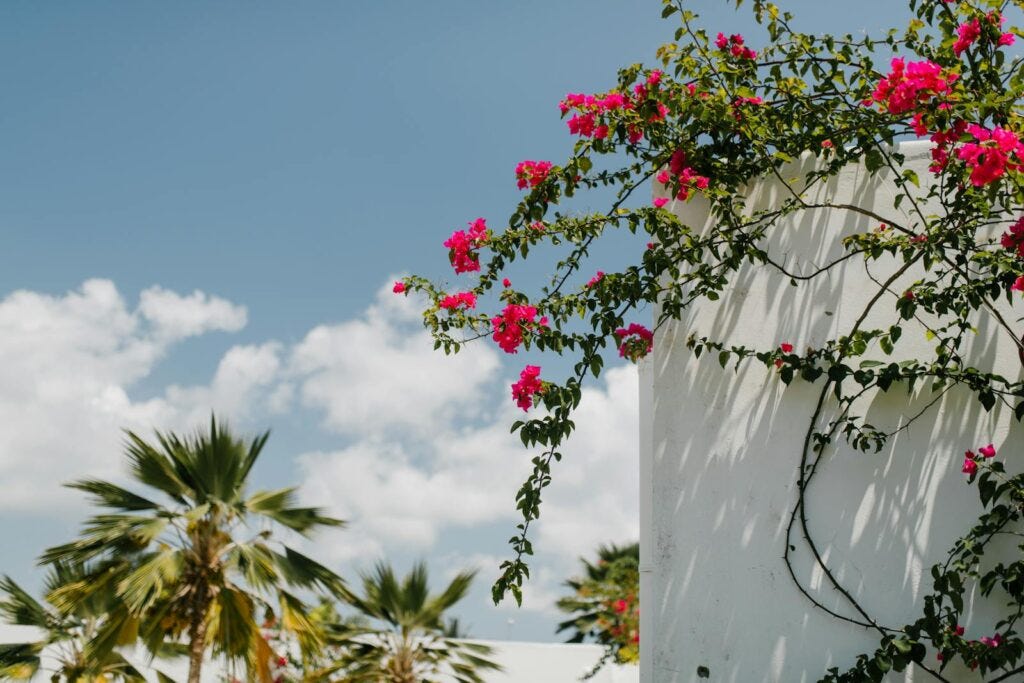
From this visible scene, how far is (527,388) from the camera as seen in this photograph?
399 cm

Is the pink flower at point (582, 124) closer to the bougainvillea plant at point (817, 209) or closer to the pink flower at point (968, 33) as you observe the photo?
the bougainvillea plant at point (817, 209)

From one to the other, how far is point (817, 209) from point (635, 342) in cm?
93

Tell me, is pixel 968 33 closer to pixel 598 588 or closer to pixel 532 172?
pixel 532 172

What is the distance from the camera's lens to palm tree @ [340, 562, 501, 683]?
986cm

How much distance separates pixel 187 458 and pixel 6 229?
260 centimetres

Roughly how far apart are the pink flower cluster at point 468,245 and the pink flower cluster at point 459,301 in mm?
117

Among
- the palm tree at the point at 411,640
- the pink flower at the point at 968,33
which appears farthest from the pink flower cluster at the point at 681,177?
the palm tree at the point at 411,640

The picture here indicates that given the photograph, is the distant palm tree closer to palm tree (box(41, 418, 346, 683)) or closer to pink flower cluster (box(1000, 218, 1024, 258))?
palm tree (box(41, 418, 346, 683))

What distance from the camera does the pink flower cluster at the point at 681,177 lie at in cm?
416

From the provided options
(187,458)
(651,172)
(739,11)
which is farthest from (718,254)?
(187,458)

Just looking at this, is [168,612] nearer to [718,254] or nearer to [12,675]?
[12,675]

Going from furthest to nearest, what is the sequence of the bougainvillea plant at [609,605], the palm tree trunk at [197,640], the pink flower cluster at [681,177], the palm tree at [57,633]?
the bougainvillea plant at [609,605]
the palm tree at [57,633]
the palm tree trunk at [197,640]
the pink flower cluster at [681,177]

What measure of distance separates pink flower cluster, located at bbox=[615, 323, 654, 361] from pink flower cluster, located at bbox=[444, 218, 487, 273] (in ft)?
2.22

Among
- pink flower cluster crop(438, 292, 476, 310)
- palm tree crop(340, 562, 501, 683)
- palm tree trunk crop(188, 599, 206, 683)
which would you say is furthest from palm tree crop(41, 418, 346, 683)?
pink flower cluster crop(438, 292, 476, 310)
